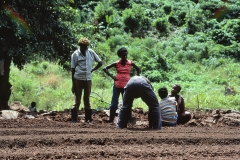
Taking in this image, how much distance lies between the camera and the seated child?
331 inches

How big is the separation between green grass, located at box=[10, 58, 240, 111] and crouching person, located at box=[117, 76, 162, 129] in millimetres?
6455

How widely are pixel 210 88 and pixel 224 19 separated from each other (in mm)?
13377

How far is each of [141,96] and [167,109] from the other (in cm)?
84

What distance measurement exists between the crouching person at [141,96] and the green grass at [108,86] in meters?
6.45

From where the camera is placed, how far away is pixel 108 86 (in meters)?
20.4

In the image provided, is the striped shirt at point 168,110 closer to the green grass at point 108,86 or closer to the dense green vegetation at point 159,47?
the dense green vegetation at point 159,47

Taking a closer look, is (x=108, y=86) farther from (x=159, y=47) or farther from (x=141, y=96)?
(x=141, y=96)

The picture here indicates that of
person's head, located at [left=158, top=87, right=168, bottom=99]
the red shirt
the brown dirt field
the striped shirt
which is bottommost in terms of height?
the brown dirt field

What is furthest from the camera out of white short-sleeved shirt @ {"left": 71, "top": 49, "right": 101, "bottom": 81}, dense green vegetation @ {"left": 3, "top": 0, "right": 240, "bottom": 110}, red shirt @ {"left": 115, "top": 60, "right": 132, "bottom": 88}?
dense green vegetation @ {"left": 3, "top": 0, "right": 240, "bottom": 110}

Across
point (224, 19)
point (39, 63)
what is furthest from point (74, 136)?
point (224, 19)

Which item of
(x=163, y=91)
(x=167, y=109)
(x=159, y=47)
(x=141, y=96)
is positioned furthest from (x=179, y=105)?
(x=159, y=47)

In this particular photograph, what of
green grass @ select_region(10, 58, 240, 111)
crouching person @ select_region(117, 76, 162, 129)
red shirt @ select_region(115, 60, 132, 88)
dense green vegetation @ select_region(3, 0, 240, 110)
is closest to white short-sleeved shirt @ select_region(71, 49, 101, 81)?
red shirt @ select_region(115, 60, 132, 88)

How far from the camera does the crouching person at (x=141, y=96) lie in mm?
7719

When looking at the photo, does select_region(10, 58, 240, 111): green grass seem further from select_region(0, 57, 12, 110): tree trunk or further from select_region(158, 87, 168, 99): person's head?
select_region(158, 87, 168, 99): person's head
